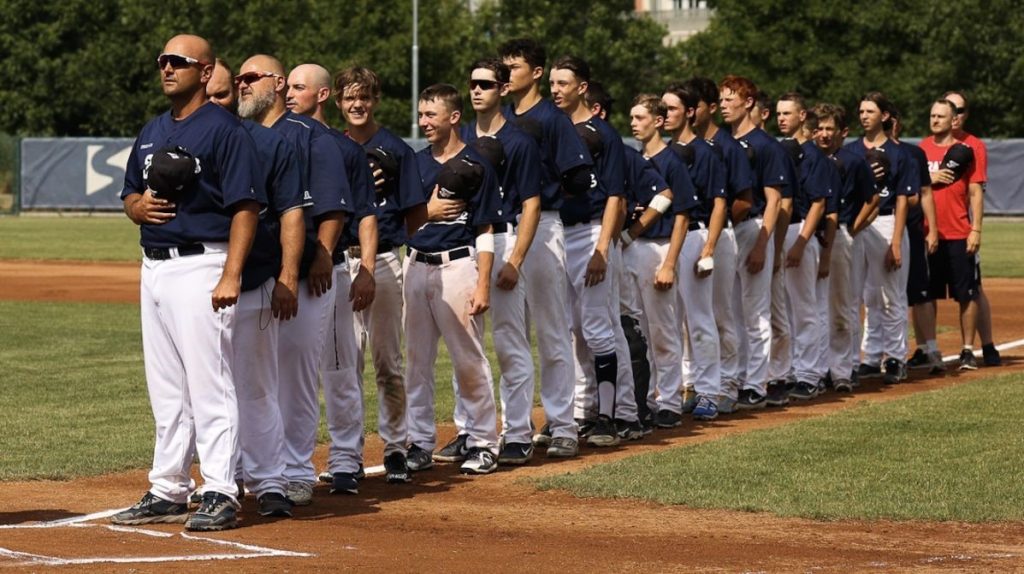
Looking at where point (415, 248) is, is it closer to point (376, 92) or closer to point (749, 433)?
point (376, 92)

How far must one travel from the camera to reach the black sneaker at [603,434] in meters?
10.3

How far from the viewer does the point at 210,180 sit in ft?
24.1

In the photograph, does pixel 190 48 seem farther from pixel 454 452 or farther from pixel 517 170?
pixel 454 452

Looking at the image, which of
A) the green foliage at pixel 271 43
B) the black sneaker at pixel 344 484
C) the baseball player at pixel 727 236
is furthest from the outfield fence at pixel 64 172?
the black sneaker at pixel 344 484

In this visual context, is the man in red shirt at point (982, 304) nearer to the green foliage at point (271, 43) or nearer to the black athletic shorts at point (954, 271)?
the black athletic shorts at point (954, 271)

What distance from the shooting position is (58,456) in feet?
31.9

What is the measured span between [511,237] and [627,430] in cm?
175

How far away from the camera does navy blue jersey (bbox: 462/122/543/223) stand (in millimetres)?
9258

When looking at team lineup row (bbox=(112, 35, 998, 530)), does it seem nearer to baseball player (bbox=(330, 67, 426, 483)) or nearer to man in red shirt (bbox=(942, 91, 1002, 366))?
baseball player (bbox=(330, 67, 426, 483))

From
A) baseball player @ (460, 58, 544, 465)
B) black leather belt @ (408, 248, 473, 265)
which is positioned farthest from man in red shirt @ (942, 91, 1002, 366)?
black leather belt @ (408, 248, 473, 265)

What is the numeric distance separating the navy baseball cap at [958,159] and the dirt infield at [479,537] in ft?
21.3

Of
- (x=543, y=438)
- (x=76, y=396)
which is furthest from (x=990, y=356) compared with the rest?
(x=76, y=396)

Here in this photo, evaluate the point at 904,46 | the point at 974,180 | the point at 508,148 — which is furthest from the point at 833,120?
the point at 904,46

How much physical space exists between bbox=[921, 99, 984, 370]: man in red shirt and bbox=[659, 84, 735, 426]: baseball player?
137 inches
